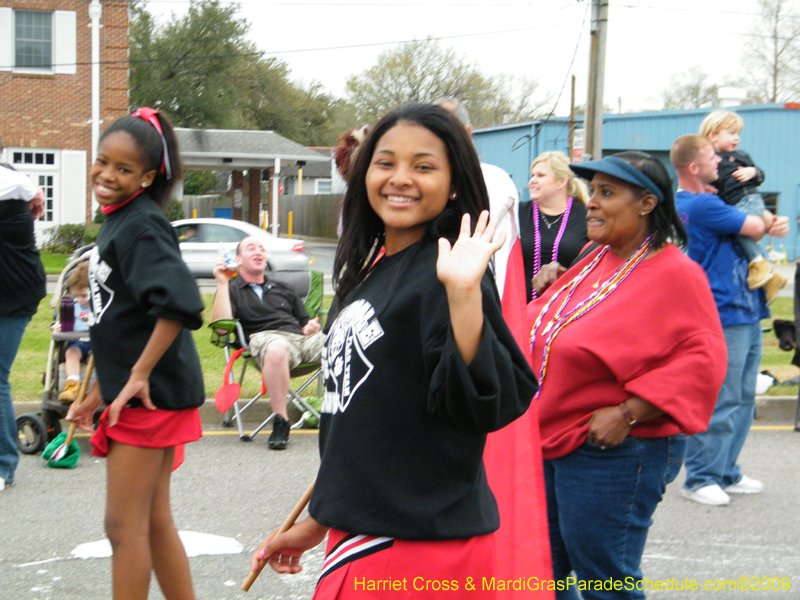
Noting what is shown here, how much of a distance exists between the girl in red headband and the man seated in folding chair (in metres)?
3.41

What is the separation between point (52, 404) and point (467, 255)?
491 cm

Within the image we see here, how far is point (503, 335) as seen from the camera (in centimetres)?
170

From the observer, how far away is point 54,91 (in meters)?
23.7

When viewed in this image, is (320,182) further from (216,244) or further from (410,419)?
(410,419)

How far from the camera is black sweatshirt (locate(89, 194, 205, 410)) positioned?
2.77m

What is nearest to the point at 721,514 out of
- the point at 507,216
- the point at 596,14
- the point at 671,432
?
the point at 671,432

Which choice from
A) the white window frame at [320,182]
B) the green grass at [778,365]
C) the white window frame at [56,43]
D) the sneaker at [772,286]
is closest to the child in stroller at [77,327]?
the sneaker at [772,286]

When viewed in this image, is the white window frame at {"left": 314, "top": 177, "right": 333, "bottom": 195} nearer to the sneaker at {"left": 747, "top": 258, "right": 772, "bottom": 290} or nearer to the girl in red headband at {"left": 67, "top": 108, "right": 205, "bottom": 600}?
the sneaker at {"left": 747, "top": 258, "right": 772, "bottom": 290}

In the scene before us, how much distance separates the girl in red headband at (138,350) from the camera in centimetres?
279

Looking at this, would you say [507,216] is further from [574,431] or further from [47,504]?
[47,504]

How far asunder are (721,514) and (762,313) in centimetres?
123

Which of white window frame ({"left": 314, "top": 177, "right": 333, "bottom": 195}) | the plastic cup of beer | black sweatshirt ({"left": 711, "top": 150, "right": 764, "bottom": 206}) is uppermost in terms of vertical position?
white window frame ({"left": 314, "top": 177, "right": 333, "bottom": 195})

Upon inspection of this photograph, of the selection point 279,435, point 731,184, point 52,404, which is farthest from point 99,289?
point 731,184

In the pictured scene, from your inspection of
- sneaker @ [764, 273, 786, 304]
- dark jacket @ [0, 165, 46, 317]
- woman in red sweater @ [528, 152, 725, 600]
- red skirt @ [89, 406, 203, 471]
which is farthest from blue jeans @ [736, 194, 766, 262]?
dark jacket @ [0, 165, 46, 317]
